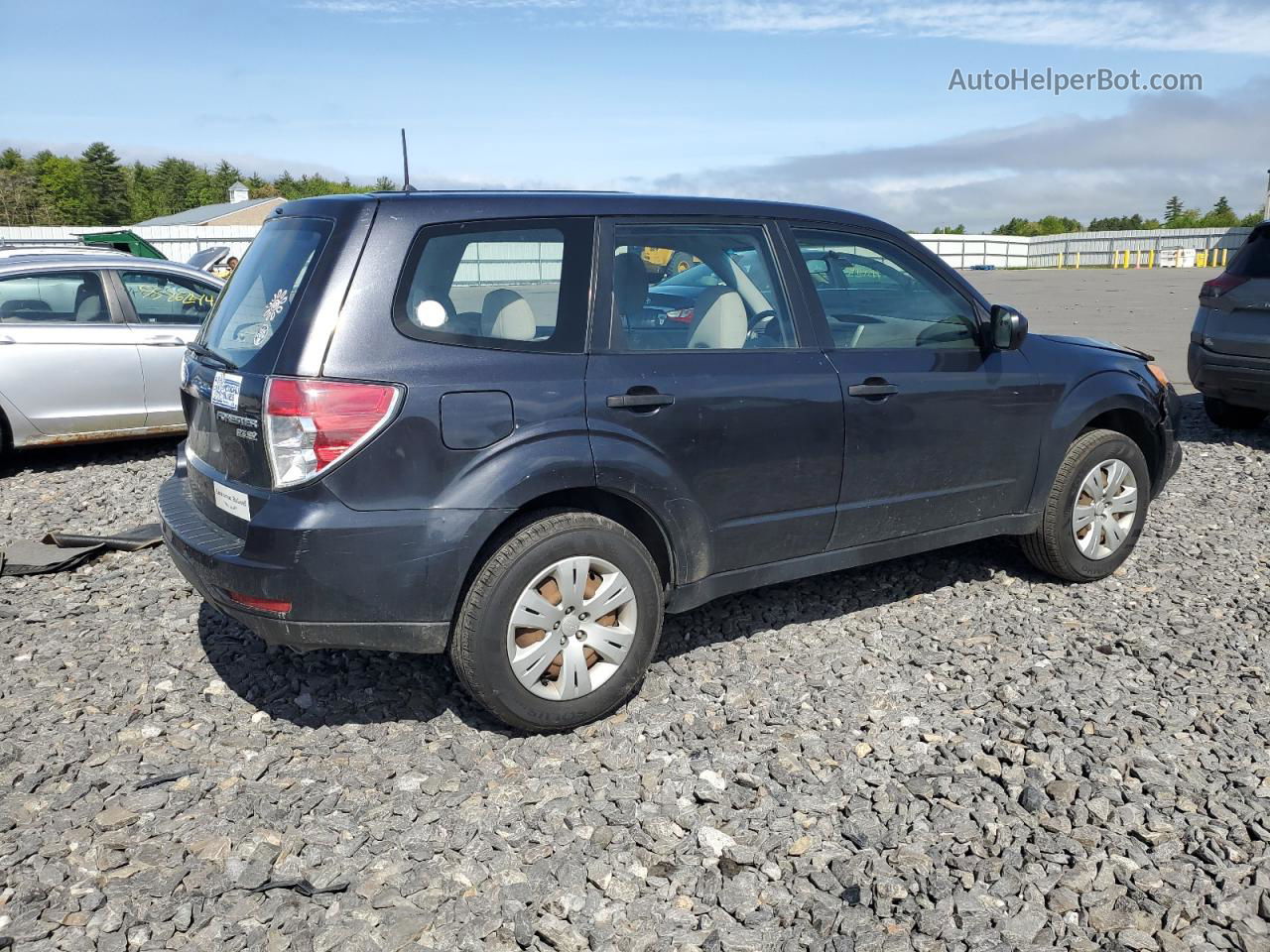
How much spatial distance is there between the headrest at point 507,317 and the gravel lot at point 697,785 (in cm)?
143

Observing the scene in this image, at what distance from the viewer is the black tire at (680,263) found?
420 centimetres

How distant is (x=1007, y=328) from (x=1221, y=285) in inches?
204

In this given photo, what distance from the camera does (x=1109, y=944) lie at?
281 centimetres

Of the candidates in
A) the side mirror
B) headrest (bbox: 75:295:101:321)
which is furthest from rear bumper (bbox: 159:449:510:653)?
headrest (bbox: 75:295:101:321)

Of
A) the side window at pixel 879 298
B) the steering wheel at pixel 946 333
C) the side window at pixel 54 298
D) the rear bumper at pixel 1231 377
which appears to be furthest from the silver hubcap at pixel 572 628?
the rear bumper at pixel 1231 377

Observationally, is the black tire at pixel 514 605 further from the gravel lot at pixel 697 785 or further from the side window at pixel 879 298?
the side window at pixel 879 298

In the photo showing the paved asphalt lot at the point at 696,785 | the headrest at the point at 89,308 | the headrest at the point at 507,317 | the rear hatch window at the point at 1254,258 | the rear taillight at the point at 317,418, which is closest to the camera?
the paved asphalt lot at the point at 696,785

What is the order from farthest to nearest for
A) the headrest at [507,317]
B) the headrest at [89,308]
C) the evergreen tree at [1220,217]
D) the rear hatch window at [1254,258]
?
the evergreen tree at [1220,217] < the rear hatch window at [1254,258] < the headrest at [89,308] < the headrest at [507,317]

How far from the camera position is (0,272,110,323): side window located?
7961 millimetres

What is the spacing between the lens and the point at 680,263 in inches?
166

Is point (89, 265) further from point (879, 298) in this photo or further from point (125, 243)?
point (125, 243)

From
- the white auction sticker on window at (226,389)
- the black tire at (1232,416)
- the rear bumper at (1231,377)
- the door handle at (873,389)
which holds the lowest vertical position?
the black tire at (1232,416)

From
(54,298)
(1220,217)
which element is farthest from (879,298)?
(1220,217)

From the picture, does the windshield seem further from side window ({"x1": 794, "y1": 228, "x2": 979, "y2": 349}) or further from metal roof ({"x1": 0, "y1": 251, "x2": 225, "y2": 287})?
metal roof ({"x1": 0, "y1": 251, "x2": 225, "y2": 287})
